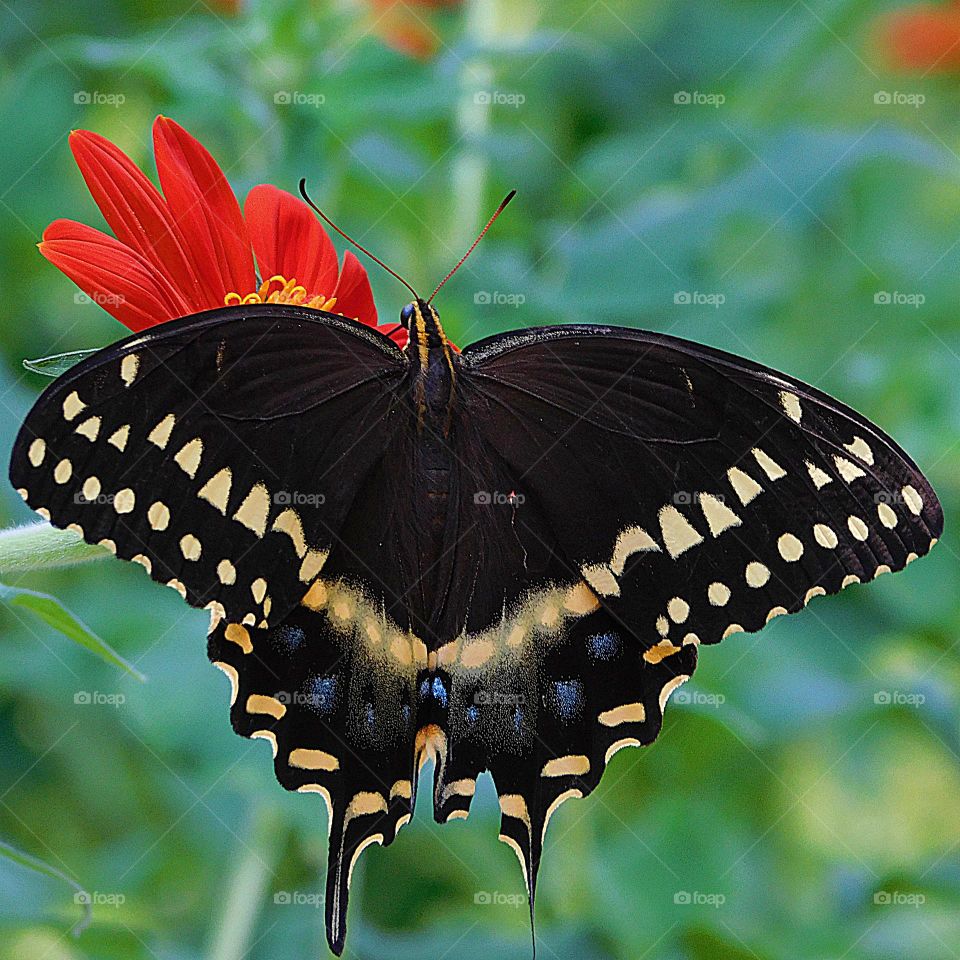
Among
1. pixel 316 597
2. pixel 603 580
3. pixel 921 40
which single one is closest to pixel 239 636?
pixel 316 597

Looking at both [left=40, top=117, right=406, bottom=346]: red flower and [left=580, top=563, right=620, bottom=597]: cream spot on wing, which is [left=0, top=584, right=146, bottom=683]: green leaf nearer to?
[left=40, top=117, right=406, bottom=346]: red flower

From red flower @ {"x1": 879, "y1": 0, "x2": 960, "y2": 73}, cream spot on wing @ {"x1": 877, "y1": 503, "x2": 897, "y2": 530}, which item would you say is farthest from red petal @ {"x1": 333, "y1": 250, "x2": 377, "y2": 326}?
red flower @ {"x1": 879, "y1": 0, "x2": 960, "y2": 73}

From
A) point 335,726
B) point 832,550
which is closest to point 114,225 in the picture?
point 335,726

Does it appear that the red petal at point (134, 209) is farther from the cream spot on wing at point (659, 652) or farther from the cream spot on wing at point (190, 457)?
the cream spot on wing at point (659, 652)

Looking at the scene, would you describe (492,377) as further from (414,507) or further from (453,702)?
(453,702)

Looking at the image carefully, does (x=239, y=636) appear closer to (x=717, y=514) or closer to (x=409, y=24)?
(x=717, y=514)

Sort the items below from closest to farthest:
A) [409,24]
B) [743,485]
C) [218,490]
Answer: [218,490] → [743,485] → [409,24]

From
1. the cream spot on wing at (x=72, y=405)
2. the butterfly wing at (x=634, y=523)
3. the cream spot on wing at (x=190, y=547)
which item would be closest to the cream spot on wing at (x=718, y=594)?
the butterfly wing at (x=634, y=523)
